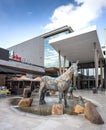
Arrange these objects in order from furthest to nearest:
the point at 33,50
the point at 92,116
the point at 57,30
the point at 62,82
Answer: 1. the point at 33,50
2. the point at 57,30
3. the point at 62,82
4. the point at 92,116

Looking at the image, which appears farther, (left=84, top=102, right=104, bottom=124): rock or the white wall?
the white wall

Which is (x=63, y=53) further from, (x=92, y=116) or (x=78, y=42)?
(x=92, y=116)

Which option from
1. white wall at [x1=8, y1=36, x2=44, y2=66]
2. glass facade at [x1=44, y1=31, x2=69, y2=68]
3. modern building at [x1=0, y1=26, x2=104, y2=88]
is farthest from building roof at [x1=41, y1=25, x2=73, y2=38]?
white wall at [x1=8, y1=36, x2=44, y2=66]

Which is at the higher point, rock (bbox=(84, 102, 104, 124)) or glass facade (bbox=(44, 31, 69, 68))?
glass facade (bbox=(44, 31, 69, 68))

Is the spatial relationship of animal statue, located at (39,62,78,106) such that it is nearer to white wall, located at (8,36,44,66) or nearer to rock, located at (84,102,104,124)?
rock, located at (84,102,104,124)

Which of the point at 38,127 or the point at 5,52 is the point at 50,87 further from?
the point at 5,52

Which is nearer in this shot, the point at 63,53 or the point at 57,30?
the point at 63,53

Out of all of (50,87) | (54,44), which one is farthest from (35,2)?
(54,44)

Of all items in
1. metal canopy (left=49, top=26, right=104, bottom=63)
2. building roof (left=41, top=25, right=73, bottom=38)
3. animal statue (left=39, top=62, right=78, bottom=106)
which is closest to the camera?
animal statue (left=39, top=62, right=78, bottom=106)

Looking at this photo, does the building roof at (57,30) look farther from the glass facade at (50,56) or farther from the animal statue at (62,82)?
the animal statue at (62,82)

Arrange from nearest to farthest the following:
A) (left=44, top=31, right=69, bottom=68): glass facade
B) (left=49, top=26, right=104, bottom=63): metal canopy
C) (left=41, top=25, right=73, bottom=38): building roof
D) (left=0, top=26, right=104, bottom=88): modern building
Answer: (left=49, top=26, right=104, bottom=63): metal canopy
(left=0, top=26, right=104, bottom=88): modern building
(left=41, top=25, right=73, bottom=38): building roof
(left=44, top=31, right=69, bottom=68): glass facade

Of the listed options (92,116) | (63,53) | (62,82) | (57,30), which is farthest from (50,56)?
(92,116)

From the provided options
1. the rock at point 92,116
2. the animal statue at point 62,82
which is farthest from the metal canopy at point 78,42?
the rock at point 92,116

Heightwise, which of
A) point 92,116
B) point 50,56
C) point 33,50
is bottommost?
Answer: point 92,116
